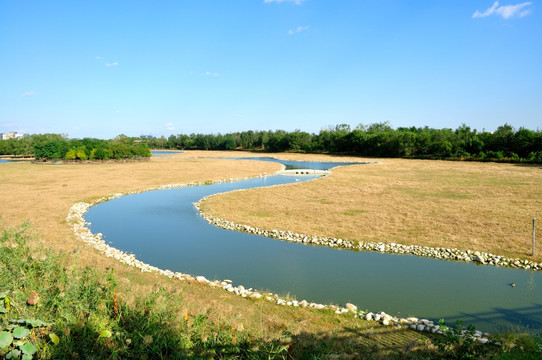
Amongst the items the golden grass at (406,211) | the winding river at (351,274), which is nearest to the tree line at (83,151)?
the golden grass at (406,211)

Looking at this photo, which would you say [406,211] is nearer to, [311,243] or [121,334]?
[311,243]

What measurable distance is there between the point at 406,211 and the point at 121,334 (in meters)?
19.0

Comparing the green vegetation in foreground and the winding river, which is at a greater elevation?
the green vegetation in foreground

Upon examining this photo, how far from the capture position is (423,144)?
75188 millimetres

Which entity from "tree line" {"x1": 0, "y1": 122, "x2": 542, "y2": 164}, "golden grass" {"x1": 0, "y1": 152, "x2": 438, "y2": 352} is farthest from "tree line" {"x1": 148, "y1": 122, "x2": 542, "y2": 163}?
"golden grass" {"x1": 0, "y1": 152, "x2": 438, "y2": 352}

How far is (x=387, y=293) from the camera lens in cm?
1045

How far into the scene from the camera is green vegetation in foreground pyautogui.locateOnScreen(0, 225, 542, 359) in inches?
169

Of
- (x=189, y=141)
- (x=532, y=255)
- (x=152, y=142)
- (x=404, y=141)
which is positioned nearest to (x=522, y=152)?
(x=404, y=141)

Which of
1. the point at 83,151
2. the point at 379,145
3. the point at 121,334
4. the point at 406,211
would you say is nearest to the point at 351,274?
the point at 121,334

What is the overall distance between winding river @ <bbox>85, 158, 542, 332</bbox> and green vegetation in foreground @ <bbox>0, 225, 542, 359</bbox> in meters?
2.91

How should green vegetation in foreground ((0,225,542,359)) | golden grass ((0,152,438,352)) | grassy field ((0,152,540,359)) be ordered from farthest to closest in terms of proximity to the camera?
golden grass ((0,152,438,352)) → grassy field ((0,152,540,359)) → green vegetation in foreground ((0,225,542,359))

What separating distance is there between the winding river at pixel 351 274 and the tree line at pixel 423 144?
57.1 m

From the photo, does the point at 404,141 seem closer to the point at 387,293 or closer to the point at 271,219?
the point at 271,219

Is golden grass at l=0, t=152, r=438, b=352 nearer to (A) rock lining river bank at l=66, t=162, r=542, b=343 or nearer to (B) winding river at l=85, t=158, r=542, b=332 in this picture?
(A) rock lining river bank at l=66, t=162, r=542, b=343
